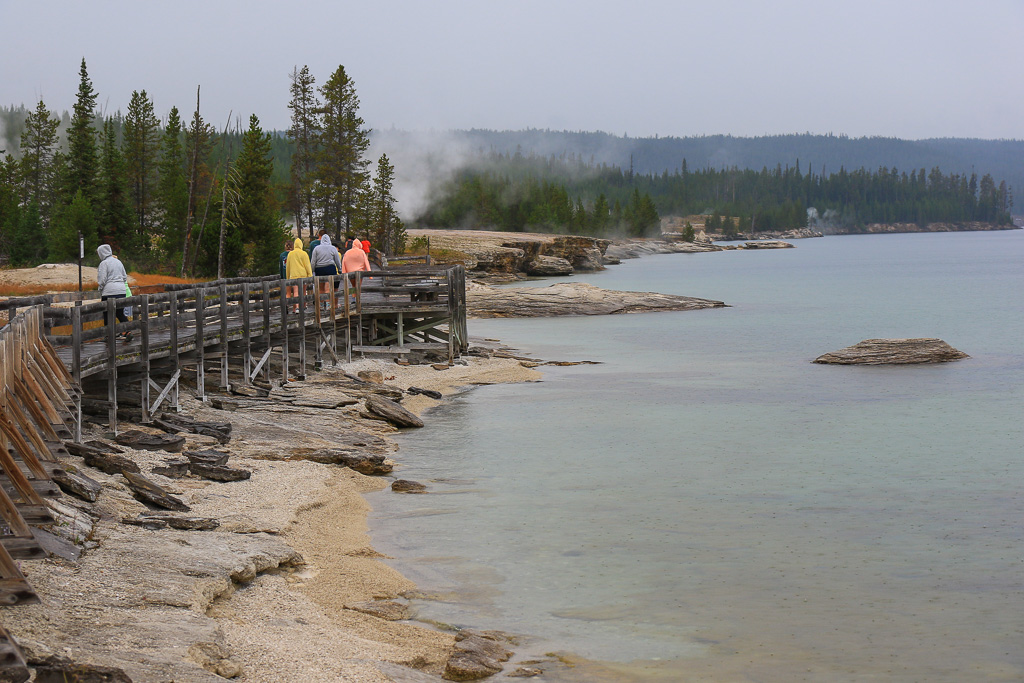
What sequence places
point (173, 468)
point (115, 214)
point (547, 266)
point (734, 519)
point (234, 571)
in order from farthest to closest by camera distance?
point (547, 266) < point (115, 214) < point (734, 519) < point (173, 468) < point (234, 571)

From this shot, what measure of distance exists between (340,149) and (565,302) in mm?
28904

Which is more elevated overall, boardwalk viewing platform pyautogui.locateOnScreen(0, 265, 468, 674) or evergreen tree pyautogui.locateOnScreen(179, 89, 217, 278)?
evergreen tree pyautogui.locateOnScreen(179, 89, 217, 278)

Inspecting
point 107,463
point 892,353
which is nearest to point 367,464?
point 107,463

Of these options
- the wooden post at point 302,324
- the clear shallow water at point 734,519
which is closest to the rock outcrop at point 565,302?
the clear shallow water at point 734,519

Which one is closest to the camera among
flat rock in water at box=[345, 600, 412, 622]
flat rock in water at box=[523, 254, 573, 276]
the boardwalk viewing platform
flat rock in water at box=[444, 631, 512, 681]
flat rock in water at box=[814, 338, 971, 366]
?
the boardwalk viewing platform

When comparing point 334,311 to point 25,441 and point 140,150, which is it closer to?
point 25,441

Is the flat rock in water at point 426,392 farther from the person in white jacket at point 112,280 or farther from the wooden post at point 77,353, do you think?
the wooden post at point 77,353

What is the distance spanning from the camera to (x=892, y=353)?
3234 cm

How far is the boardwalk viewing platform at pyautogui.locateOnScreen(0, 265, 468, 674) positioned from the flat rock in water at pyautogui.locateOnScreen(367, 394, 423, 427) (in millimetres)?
2640

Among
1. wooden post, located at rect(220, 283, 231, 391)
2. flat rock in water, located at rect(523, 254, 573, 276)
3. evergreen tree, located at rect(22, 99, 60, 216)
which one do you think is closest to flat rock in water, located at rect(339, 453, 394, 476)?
wooden post, located at rect(220, 283, 231, 391)

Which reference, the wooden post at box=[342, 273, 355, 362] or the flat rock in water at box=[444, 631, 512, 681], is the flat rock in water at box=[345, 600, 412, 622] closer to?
the flat rock in water at box=[444, 631, 512, 681]

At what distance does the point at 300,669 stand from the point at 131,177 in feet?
279

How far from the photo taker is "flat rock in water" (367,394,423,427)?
2012 centimetres

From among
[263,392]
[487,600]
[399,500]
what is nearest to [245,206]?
[263,392]
